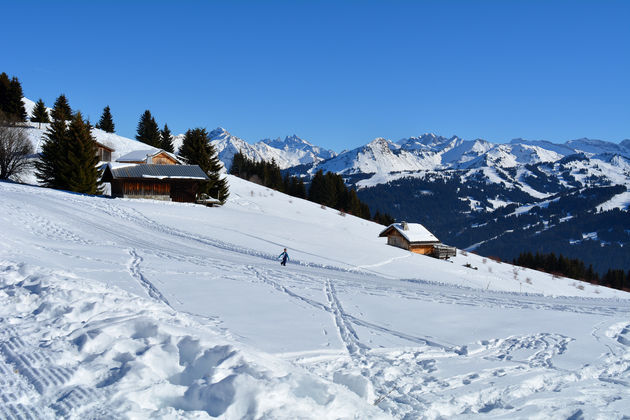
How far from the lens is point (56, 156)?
38875 mm

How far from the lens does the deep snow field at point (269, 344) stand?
5.39 metres

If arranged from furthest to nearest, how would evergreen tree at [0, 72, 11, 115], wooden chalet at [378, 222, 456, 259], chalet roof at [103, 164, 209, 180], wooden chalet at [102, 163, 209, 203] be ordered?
A: evergreen tree at [0, 72, 11, 115] < wooden chalet at [378, 222, 456, 259] < wooden chalet at [102, 163, 209, 203] < chalet roof at [103, 164, 209, 180]

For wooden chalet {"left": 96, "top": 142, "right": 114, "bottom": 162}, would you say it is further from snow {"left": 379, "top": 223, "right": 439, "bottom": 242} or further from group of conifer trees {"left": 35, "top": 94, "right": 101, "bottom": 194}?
snow {"left": 379, "top": 223, "right": 439, "bottom": 242}

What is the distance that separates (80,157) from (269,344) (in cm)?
→ 3773

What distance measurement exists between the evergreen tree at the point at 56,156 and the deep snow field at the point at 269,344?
21065mm

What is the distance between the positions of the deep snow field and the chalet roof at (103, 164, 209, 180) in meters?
20.0

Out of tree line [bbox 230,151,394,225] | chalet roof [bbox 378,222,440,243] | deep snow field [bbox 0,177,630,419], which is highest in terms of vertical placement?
tree line [bbox 230,151,394,225]

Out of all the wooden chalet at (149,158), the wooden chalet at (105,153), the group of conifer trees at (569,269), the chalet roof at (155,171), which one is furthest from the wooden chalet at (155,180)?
the group of conifer trees at (569,269)

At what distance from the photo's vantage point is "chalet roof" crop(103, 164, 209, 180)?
39500mm

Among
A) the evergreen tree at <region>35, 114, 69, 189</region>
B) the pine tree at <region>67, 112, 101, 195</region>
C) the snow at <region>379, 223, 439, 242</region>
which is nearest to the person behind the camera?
the pine tree at <region>67, 112, 101, 195</region>

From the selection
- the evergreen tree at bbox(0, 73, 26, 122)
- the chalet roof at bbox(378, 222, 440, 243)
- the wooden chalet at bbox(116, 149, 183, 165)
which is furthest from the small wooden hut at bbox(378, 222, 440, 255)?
the evergreen tree at bbox(0, 73, 26, 122)

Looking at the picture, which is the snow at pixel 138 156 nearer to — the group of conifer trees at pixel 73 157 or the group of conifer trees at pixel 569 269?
the group of conifer trees at pixel 73 157

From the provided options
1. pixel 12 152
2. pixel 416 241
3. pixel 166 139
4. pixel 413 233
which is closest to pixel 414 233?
pixel 413 233

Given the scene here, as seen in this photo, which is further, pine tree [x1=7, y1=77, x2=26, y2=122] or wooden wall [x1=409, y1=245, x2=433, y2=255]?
pine tree [x1=7, y1=77, x2=26, y2=122]
